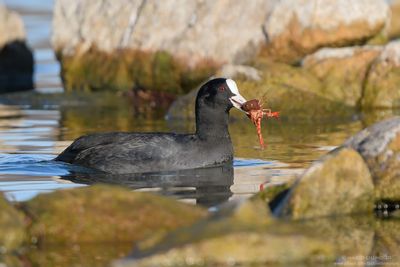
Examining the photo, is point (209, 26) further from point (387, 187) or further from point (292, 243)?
point (292, 243)

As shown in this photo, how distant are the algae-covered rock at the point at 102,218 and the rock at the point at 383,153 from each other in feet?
7.15

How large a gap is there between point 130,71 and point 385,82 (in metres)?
5.47

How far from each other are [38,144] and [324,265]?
8118 millimetres

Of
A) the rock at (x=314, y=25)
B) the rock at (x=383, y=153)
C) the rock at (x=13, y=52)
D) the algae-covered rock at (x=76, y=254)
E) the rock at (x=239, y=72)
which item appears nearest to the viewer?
the algae-covered rock at (x=76, y=254)

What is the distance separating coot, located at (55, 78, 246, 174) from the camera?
12234 millimetres

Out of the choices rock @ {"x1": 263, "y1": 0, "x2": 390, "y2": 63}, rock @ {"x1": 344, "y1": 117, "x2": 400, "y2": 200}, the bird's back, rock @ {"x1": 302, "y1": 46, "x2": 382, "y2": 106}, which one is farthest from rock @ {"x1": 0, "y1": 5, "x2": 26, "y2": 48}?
rock @ {"x1": 344, "y1": 117, "x2": 400, "y2": 200}

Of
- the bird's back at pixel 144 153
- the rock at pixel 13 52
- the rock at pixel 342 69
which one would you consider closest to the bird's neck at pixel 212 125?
the bird's back at pixel 144 153

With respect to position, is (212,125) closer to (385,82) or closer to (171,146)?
(171,146)

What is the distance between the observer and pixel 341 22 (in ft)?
65.2

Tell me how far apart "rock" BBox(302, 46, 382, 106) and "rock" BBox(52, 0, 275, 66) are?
1.36m

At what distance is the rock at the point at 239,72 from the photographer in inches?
733

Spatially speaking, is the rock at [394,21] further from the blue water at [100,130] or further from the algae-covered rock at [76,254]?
the algae-covered rock at [76,254]

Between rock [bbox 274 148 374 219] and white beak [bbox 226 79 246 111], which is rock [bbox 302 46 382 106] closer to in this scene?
white beak [bbox 226 79 246 111]

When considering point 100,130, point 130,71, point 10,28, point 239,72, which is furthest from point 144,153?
point 10,28
